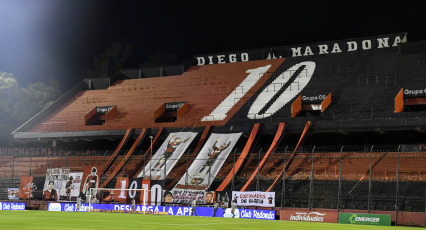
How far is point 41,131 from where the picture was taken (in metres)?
65.2

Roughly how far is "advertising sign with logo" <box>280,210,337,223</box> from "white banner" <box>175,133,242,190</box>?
832 centimetres

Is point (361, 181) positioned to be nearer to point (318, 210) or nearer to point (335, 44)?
point (318, 210)

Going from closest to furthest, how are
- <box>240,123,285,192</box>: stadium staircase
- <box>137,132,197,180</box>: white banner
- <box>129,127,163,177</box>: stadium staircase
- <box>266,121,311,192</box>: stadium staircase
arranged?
<box>266,121,311,192</box>: stadium staircase → <box>240,123,285,192</box>: stadium staircase → <box>137,132,197,180</box>: white banner → <box>129,127,163,177</box>: stadium staircase

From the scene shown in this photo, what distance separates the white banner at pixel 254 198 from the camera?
43188mm

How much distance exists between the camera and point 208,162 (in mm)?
52375

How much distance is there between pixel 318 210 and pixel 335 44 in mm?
27639

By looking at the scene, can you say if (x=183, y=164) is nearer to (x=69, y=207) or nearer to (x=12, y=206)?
(x=69, y=207)

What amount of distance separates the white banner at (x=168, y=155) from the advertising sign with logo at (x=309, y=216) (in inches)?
515

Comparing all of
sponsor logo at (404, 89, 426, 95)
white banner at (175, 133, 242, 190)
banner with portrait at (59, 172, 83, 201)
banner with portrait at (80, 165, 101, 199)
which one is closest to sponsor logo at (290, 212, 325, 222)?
white banner at (175, 133, 242, 190)

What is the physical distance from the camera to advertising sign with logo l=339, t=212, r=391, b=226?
38312 millimetres

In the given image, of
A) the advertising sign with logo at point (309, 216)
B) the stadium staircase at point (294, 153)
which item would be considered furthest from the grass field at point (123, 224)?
the stadium staircase at point (294, 153)

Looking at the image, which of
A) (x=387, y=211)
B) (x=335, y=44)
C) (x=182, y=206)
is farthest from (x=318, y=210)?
(x=335, y=44)

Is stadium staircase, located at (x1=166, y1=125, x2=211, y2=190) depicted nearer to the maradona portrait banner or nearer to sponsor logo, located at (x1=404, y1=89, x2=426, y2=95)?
the maradona portrait banner

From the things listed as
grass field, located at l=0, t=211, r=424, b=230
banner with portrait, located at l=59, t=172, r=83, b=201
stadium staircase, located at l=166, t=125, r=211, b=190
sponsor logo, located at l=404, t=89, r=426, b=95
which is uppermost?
sponsor logo, located at l=404, t=89, r=426, b=95
